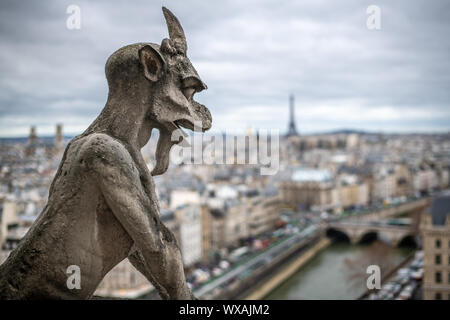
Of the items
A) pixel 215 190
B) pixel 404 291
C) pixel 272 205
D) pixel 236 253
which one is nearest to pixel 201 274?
pixel 236 253

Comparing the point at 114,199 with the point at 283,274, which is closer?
the point at 114,199

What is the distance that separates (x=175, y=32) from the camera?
89.7 inches

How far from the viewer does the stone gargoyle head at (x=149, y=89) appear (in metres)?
2.14

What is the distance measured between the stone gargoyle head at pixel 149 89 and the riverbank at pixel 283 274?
19.7 m

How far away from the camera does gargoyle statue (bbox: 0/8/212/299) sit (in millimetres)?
1985

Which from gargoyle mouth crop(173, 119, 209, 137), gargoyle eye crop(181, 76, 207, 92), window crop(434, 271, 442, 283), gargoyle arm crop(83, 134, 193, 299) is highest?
gargoyle eye crop(181, 76, 207, 92)

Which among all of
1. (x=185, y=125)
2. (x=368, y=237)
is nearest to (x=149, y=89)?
(x=185, y=125)

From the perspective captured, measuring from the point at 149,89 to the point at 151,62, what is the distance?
0.11 meters

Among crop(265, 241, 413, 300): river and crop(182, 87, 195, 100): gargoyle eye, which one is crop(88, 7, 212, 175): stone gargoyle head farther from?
crop(265, 241, 413, 300): river

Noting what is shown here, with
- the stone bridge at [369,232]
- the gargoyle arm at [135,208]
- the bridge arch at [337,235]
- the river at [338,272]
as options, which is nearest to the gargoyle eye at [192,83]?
the gargoyle arm at [135,208]

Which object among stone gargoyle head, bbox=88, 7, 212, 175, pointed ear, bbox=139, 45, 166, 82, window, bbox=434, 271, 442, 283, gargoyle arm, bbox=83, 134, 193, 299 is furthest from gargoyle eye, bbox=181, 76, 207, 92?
window, bbox=434, 271, 442, 283

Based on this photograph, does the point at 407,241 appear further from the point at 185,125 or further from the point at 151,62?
the point at 151,62

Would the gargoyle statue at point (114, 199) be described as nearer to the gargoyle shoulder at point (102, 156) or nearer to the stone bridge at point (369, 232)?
the gargoyle shoulder at point (102, 156)

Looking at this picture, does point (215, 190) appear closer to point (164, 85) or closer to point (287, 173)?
point (287, 173)
